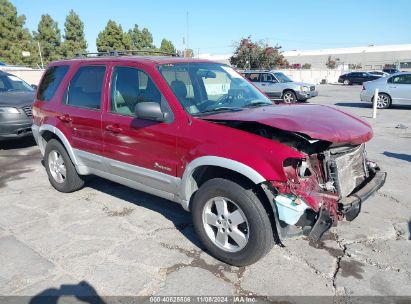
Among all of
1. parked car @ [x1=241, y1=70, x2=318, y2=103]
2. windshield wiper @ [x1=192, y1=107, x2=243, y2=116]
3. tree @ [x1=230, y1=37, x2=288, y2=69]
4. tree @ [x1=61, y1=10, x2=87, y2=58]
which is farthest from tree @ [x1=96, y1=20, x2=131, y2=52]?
windshield wiper @ [x1=192, y1=107, x2=243, y2=116]

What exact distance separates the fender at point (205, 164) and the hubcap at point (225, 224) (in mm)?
273

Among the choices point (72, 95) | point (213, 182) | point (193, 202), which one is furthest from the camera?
point (72, 95)

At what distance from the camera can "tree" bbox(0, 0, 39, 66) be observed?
3553cm

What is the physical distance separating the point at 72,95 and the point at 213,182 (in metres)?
2.70

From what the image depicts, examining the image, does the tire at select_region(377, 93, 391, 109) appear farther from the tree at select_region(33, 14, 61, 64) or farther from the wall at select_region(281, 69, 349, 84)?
the tree at select_region(33, 14, 61, 64)

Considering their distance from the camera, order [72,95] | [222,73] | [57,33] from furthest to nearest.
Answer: [57,33], [72,95], [222,73]

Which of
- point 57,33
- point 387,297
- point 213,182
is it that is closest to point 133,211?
point 213,182

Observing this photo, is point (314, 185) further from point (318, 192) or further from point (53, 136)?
point (53, 136)

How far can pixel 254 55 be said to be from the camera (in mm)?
39312

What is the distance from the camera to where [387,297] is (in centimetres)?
305

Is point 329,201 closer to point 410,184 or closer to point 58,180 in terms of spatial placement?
point 410,184

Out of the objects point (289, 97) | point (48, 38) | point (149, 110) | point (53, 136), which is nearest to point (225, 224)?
point (149, 110)

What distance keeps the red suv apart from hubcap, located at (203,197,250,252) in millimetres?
10

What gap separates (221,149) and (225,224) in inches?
28.4
